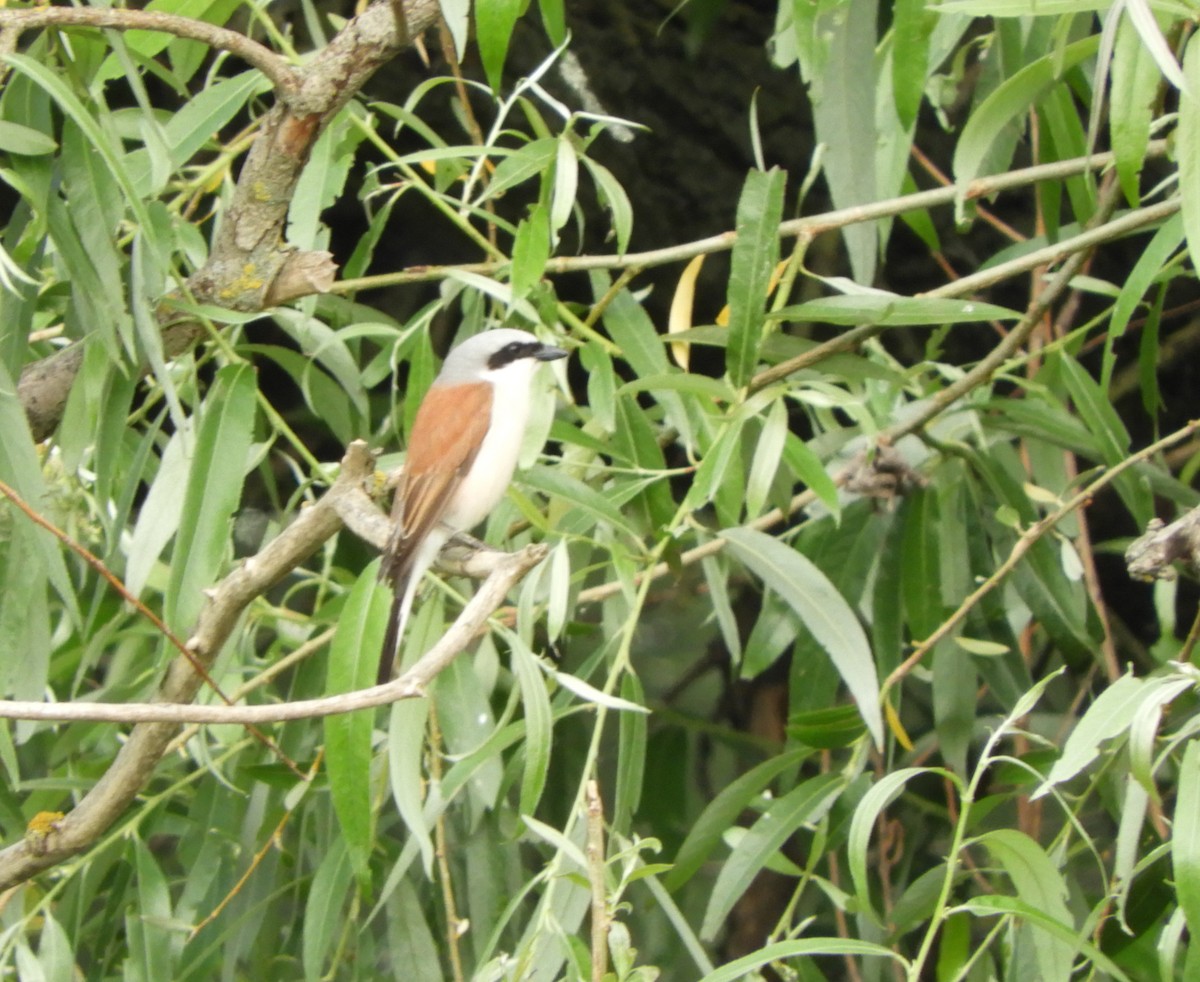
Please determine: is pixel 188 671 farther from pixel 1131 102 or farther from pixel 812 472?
pixel 1131 102

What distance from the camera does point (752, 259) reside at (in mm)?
1827

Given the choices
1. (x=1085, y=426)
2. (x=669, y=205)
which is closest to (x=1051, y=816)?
(x=1085, y=426)

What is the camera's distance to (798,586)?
5.98 feet

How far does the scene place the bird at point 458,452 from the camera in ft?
6.09

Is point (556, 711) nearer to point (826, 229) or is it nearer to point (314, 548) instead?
point (314, 548)

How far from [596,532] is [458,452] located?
9.5 inches

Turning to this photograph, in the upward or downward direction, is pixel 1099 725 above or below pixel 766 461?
below

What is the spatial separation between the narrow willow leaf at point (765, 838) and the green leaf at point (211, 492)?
0.75 m

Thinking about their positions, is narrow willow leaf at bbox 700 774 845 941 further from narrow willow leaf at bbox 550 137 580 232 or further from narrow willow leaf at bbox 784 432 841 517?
narrow willow leaf at bbox 550 137 580 232

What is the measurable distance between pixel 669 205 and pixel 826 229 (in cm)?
117

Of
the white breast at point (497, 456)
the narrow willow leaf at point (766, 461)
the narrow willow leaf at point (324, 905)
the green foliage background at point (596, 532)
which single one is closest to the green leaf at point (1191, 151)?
the green foliage background at point (596, 532)

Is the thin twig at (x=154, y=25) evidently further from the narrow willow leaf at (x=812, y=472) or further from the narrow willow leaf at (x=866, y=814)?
the narrow willow leaf at (x=866, y=814)

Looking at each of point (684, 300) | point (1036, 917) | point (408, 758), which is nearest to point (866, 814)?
point (1036, 917)

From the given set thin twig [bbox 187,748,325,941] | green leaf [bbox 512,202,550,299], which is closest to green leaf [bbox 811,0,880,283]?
green leaf [bbox 512,202,550,299]
